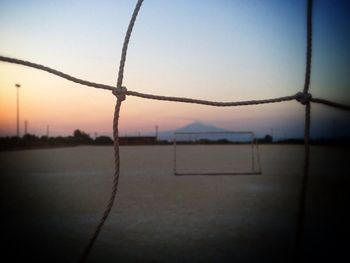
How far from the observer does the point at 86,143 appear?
Result: 4103 cm

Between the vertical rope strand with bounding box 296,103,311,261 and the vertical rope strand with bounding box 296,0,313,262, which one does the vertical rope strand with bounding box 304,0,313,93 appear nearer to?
the vertical rope strand with bounding box 296,0,313,262

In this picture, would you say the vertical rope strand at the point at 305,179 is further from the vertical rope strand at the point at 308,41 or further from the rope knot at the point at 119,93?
the rope knot at the point at 119,93

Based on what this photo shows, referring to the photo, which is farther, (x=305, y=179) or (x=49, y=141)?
(x=49, y=141)

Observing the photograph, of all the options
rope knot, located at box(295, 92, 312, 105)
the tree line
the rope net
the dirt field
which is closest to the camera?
the rope net

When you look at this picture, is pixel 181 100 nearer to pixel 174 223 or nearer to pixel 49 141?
pixel 174 223

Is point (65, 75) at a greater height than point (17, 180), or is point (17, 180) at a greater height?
point (65, 75)

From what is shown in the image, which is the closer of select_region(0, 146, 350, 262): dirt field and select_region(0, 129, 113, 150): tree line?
select_region(0, 146, 350, 262): dirt field

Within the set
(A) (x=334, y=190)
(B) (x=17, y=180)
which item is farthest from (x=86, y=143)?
(A) (x=334, y=190)

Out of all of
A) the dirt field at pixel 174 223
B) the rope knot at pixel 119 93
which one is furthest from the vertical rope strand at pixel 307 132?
the dirt field at pixel 174 223

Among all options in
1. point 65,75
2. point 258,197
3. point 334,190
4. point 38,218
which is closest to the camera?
point 65,75

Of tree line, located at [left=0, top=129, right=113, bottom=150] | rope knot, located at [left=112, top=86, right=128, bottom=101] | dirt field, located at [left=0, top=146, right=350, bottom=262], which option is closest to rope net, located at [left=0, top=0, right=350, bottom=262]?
rope knot, located at [left=112, top=86, right=128, bottom=101]

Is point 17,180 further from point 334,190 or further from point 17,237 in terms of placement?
point 334,190

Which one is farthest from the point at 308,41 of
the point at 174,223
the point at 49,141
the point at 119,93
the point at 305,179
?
the point at 49,141

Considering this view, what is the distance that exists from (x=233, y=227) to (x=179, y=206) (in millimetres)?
1393
